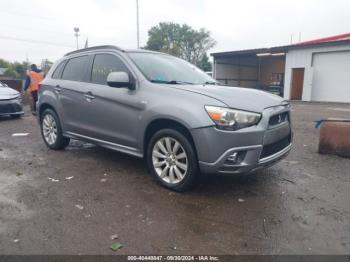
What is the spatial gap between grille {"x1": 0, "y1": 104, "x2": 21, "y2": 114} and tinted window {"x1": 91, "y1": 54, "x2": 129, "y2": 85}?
656 centimetres

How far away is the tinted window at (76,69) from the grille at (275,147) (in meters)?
3.21

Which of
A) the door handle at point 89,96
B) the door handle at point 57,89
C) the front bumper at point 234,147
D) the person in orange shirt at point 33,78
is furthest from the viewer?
the person in orange shirt at point 33,78

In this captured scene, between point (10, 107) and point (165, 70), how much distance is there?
773 centimetres

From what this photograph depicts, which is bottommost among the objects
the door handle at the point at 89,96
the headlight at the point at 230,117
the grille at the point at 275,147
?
the grille at the point at 275,147

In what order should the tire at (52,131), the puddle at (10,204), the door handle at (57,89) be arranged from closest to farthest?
the puddle at (10,204) → the door handle at (57,89) → the tire at (52,131)

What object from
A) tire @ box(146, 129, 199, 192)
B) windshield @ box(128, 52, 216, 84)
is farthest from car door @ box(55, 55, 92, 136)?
tire @ box(146, 129, 199, 192)

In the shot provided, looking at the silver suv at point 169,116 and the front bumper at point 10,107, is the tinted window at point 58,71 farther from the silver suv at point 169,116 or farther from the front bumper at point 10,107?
the front bumper at point 10,107

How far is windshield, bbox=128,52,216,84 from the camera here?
13.6ft

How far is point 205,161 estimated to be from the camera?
3350 mm

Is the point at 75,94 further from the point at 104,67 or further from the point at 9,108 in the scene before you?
the point at 9,108

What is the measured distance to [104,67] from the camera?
465cm

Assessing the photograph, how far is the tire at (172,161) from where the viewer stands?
3.48 m

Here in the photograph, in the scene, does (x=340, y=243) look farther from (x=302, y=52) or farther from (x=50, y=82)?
(x=302, y=52)

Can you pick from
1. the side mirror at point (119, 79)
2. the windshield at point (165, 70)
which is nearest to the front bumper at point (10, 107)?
the windshield at point (165, 70)
